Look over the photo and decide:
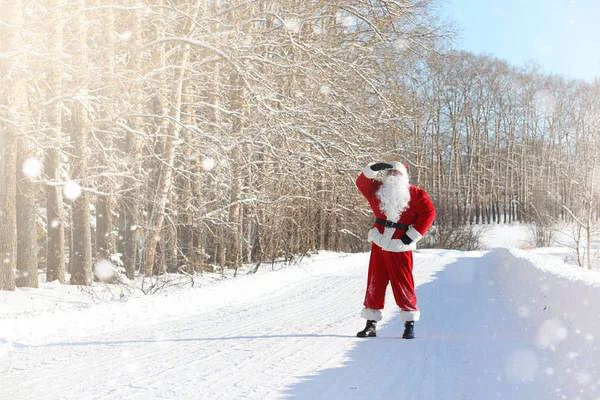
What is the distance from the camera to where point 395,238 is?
602 cm

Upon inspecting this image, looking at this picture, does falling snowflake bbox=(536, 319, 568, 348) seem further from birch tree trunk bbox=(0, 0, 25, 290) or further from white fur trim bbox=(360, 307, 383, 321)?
birch tree trunk bbox=(0, 0, 25, 290)

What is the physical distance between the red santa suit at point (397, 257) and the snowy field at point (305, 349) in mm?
347

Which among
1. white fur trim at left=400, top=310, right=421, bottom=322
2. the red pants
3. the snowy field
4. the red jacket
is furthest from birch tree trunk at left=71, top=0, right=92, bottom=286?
white fur trim at left=400, top=310, right=421, bottom=322

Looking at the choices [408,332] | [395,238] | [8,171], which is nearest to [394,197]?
[395,238]

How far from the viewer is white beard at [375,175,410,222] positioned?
6.09 meters

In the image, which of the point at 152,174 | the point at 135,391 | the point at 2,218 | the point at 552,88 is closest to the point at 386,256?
the point at 135,391

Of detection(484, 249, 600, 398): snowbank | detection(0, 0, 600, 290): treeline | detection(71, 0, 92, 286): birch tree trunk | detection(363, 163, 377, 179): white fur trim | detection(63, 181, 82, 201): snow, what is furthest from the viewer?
detection(71, 0, 92, 286): birch tree trunk

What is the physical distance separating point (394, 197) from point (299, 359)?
7.25ft

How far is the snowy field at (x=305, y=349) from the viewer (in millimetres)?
3875

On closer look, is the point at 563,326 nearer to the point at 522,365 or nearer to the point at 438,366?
the point at 522,365

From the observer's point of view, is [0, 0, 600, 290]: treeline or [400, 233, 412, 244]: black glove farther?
[0, 0, 600, 290]: treeline

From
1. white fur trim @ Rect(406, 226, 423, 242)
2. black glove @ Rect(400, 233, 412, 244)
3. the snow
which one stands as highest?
the snow

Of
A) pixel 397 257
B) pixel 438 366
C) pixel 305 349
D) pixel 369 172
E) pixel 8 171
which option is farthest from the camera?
pixel 8 171

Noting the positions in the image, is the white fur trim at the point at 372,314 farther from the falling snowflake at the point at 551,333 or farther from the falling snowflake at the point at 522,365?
the falling snowflake at the point at 551,333
